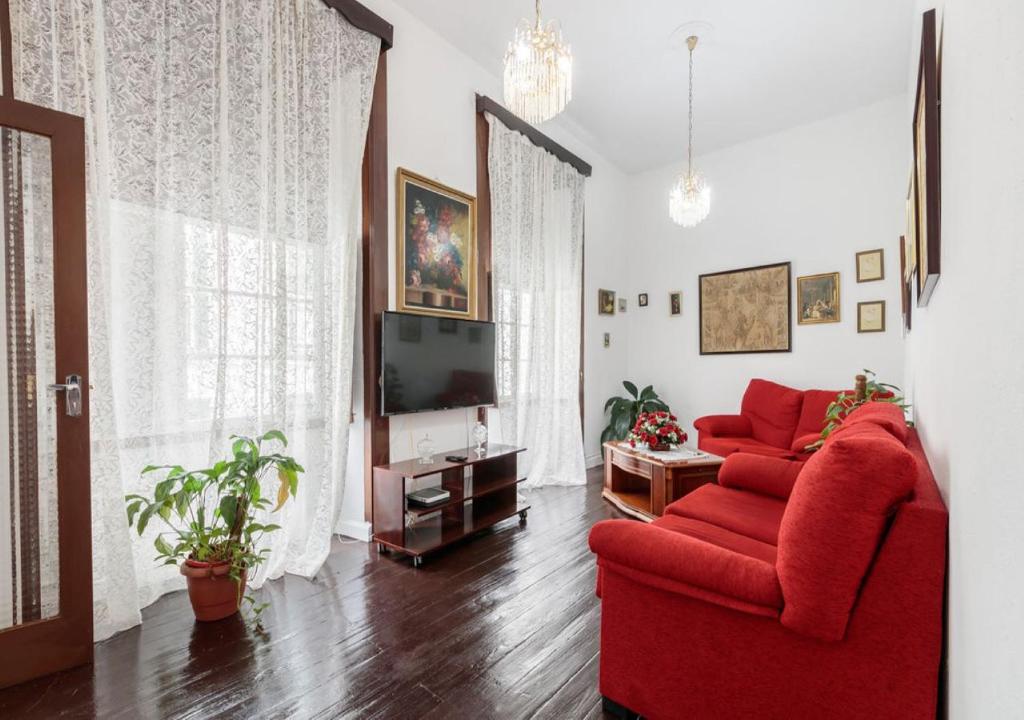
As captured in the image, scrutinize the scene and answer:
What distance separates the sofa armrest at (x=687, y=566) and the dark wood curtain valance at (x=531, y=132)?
351 centimetres

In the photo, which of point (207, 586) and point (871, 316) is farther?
point (871, 316)

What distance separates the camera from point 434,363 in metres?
3.42

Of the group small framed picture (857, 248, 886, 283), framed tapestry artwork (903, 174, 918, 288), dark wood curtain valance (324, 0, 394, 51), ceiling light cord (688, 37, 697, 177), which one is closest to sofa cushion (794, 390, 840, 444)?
small framed picture (857, 248, 886, 283)

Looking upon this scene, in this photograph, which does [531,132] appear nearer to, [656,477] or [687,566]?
[656,477]

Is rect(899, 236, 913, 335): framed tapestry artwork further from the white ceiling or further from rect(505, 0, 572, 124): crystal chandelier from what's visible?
rect(505, 0, 572, 124): crystal chandelier

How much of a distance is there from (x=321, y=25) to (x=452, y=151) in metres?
1.16

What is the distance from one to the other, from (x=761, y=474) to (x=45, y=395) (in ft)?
10.6

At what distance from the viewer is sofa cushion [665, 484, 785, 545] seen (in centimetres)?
216

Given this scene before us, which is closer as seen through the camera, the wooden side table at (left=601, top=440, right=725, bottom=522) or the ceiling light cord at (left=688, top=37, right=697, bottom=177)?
the wooden side table at (left=601, top=440, right=725, bottom=522)

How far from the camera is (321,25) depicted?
284 centimetres

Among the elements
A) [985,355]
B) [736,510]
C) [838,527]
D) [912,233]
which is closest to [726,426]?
[736,510]

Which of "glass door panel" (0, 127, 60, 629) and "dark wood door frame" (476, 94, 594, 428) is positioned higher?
"dark wood door frame" (476, 94, 594, 428)

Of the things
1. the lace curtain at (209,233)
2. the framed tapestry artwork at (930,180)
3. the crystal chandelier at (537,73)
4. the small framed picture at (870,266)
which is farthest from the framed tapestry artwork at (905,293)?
the lace curtain at (209,233)

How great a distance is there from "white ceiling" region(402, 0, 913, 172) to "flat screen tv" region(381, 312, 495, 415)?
6.88 ft
